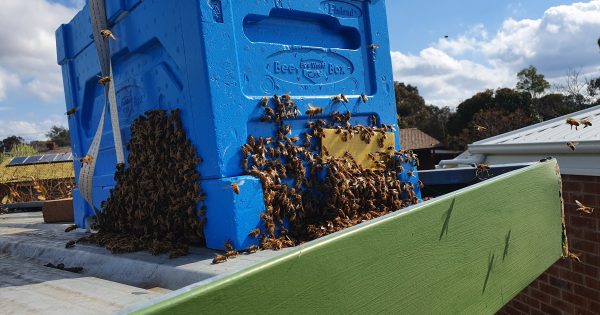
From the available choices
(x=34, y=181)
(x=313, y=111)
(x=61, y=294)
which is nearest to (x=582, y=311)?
(x=313, y=111)

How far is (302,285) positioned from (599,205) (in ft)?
14.6

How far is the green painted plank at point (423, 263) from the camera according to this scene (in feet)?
3.10

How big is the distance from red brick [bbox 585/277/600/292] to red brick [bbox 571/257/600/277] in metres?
0.04

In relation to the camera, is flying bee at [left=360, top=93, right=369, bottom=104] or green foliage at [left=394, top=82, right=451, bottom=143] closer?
flying bee at [left=360, top=93, right=369, bottom=104]

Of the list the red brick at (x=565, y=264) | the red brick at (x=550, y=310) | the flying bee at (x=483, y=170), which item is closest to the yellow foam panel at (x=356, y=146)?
the flying bee at (x=483, y=170)

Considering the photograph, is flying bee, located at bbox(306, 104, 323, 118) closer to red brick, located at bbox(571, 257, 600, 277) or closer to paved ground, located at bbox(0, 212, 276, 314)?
paved ground, located at bbox(0, 212, 276, 314)

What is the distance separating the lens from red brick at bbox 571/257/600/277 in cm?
432

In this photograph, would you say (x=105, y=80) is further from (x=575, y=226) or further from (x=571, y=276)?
(x=571, y=276)

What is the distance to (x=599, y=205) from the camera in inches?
171

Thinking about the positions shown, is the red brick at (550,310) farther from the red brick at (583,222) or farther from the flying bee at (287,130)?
the flying bee at (287,130)

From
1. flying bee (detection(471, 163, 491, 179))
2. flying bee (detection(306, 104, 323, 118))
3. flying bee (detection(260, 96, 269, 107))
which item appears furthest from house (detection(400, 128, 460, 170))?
flying bee (detection(260, 96, 269, 107))

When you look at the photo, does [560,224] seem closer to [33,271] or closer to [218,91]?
[218,91]

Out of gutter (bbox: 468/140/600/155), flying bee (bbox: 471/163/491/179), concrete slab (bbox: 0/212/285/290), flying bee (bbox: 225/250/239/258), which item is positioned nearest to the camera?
concrete slab (bbox: 0/212/285/290)

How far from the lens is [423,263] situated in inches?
56.9
